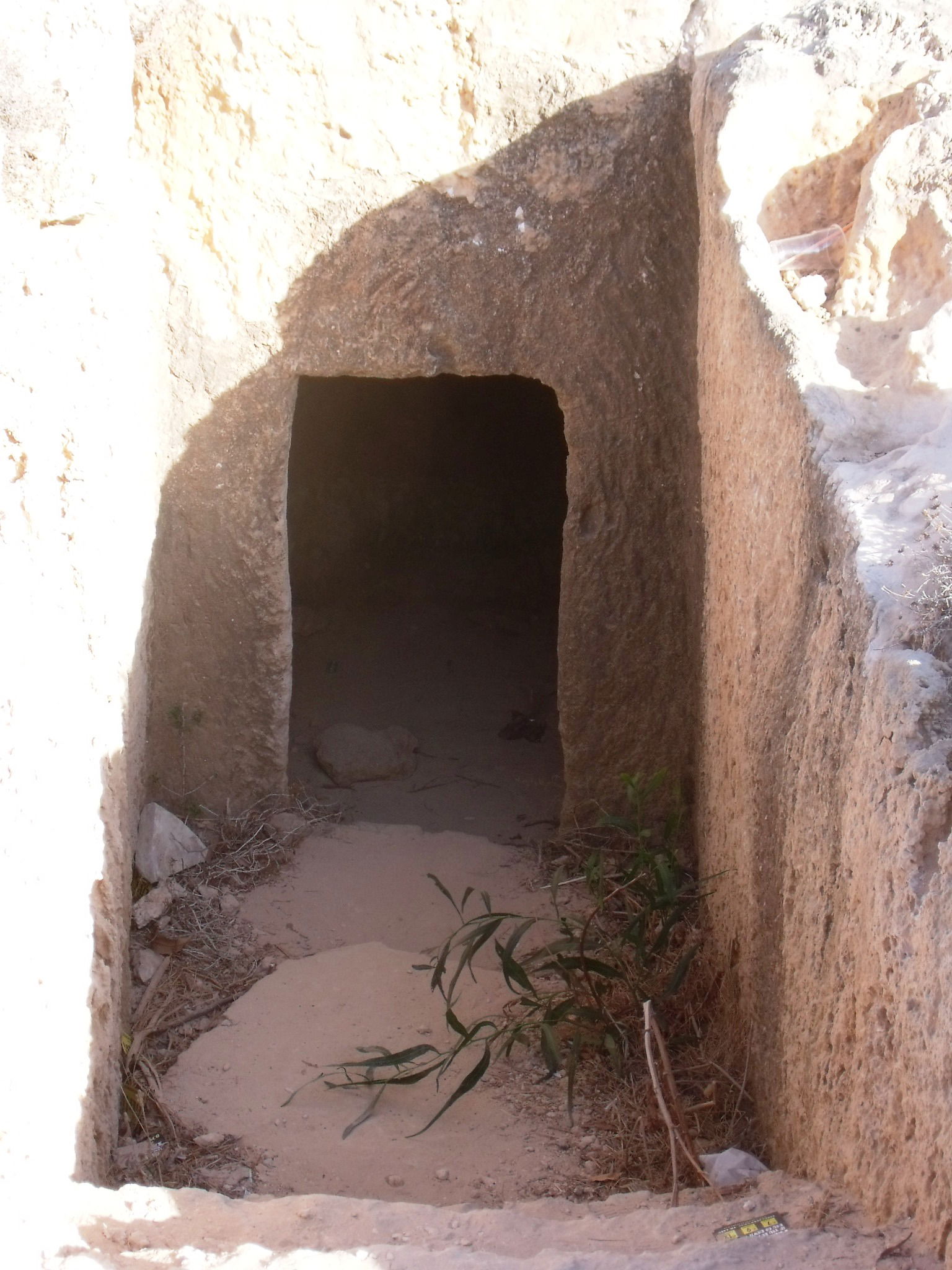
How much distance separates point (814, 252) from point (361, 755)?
8.00ft

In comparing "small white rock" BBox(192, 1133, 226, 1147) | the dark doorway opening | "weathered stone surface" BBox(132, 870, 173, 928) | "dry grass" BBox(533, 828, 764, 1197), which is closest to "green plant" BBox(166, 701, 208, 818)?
"weathered stone surface" BBox(132, 870, 173, 928)

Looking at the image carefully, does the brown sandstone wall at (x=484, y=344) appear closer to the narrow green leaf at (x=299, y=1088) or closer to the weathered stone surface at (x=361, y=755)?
the weathered stone surface at (x=361, y=755)

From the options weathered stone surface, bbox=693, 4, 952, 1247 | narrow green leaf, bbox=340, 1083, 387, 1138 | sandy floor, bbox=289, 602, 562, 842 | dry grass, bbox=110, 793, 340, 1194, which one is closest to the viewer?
weathered stone surface, bbox=693, 4, 952, 1247

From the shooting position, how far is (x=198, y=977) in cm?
321

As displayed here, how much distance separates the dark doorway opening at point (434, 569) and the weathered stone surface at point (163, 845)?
30.6 inches

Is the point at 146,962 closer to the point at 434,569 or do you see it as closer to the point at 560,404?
the point at 560,404

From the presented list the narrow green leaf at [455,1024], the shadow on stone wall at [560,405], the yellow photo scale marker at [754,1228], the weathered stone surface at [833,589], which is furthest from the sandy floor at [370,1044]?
the yellow photo scale marker at [754,1228]

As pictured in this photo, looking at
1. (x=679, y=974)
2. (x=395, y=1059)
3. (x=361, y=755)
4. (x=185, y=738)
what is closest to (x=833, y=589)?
(x=679, y=974)

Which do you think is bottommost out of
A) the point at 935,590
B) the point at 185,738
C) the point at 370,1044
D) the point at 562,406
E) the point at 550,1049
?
the point at 370,1044

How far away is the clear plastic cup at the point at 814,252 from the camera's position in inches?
109

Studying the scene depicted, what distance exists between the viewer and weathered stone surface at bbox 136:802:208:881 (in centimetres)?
349

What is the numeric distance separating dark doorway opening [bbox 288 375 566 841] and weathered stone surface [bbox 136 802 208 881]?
777 millimetres

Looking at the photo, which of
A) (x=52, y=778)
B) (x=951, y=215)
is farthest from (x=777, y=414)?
(x=52, y=778)

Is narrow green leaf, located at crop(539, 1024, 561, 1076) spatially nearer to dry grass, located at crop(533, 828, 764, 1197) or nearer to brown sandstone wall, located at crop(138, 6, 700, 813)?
dry grass, located at crop(533, 828, 764, 1197)
